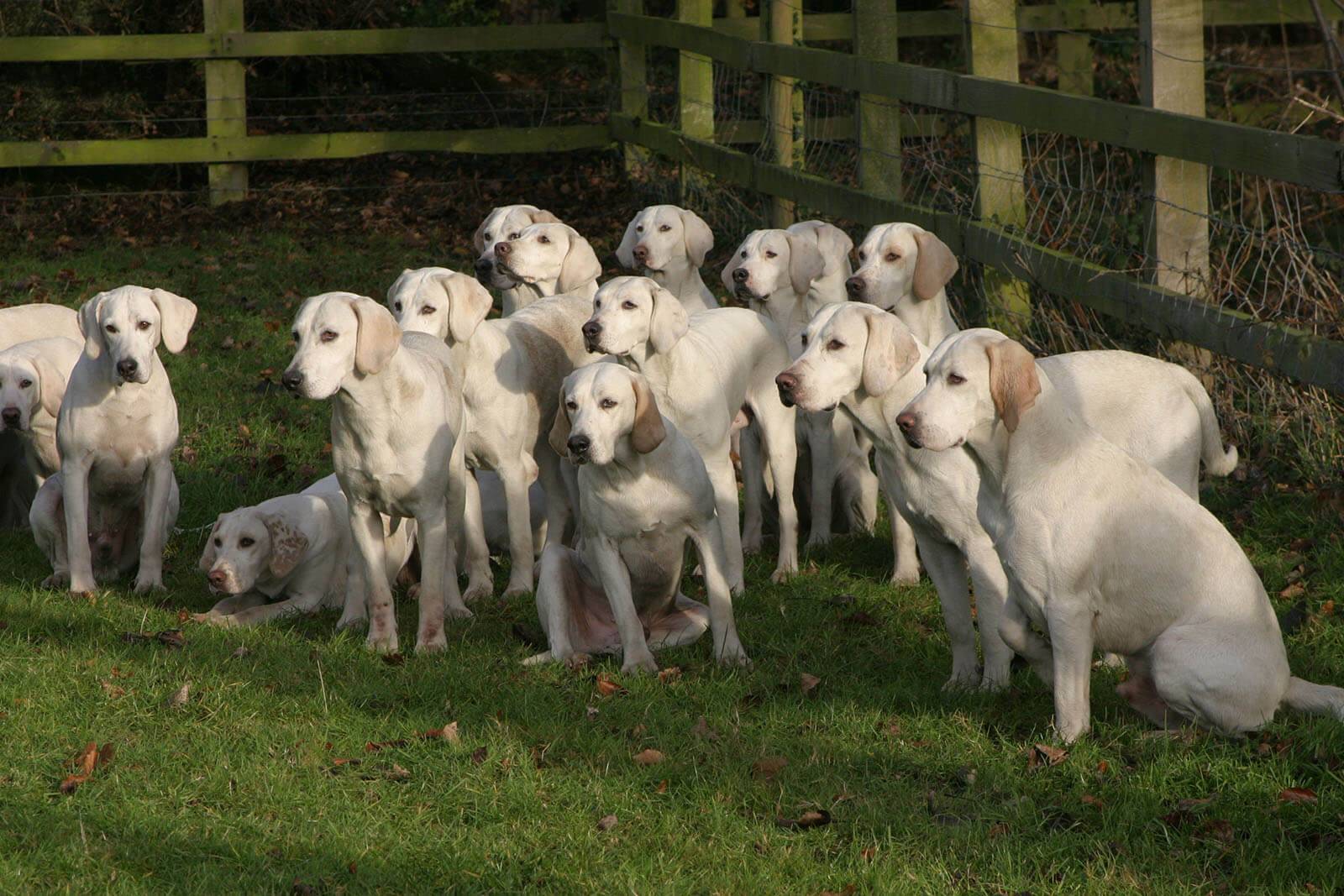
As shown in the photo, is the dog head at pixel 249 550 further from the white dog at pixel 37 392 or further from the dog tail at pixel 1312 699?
the dog tail at pixel 1312 699

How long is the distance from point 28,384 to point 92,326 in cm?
69

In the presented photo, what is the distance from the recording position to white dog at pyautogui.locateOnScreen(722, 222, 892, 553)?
7383 millimetres

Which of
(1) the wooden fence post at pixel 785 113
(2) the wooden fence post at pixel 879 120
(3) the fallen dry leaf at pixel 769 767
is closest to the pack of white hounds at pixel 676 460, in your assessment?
(3) the fallen dry leaf at pixel 769 767

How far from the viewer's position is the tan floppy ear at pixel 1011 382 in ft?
15.2

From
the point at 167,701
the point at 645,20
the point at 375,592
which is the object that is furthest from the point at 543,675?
the point at 645,20

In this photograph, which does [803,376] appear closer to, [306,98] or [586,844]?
[586,844]

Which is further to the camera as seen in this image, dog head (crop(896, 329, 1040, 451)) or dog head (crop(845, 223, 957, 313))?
dog head (crop(845, 223, 957, 313))

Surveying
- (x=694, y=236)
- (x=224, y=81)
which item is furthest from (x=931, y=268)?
(x=224, y=81)

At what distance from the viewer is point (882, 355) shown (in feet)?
17.9

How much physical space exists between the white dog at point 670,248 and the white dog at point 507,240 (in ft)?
1.63

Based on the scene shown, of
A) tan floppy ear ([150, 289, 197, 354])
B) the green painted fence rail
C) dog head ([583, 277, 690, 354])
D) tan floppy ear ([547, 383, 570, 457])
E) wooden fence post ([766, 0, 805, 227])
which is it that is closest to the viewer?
tan floppy ear ([547, 383, 570, 457])

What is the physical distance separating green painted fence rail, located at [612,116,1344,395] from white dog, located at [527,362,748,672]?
2357 millimetres

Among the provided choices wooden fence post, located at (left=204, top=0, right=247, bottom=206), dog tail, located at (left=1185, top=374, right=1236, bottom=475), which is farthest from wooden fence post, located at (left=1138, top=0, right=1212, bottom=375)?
wooden fence post, located at (left=204, top=0, right=247, bottom=206)

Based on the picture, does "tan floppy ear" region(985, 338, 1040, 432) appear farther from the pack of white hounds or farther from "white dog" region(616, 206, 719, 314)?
"white dog" region(616, 206, 719, 314)
